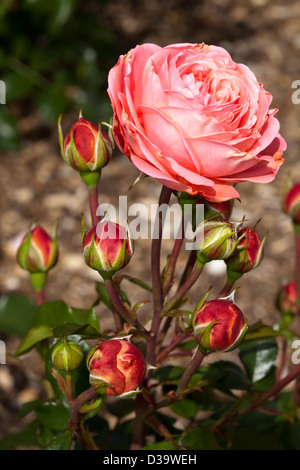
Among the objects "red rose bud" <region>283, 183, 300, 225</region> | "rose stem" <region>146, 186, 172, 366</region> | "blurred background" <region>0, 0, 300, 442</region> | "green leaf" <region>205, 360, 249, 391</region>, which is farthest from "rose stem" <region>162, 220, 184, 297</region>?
"blurred background" <region>0, 0, 300, 442</region>

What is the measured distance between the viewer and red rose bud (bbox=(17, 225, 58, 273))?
750 millimetres

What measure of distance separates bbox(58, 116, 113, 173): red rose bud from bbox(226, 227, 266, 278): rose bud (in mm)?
155

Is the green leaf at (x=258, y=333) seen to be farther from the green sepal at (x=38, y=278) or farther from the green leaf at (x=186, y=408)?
the green sepal at (x=38, y=278)

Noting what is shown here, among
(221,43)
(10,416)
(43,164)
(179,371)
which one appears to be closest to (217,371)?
(179,371)

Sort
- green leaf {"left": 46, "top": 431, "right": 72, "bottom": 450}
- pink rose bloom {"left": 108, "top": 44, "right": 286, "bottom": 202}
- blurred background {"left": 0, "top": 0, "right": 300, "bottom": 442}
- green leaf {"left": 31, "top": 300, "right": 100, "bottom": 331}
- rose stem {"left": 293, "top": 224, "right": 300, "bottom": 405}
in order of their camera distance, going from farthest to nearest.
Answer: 1. blurred background {"left": 0, "top": 0, "right": 300, "bottom": 442}
2. rose stem {"left": 293, "top": 224, "right": 300, "bottom": 405}
3. green leaf {"left": 31, "top": 300, "right": 100, "bottom": 331}
4. green leaf {"left": 46, "top": 431, "right": 72, "bottom": 450}
5. pink rose bloom {"left": 108, "top": 44, "right": 286, "bottom": 202}

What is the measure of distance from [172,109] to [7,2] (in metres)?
1.33

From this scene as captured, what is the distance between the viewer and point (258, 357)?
76 centimetres

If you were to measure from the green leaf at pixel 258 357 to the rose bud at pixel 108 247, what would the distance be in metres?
0.26

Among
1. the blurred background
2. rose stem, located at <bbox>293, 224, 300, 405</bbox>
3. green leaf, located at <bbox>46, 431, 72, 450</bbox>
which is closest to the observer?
green leaf, located at <bbox>46, 431, 72, 450</bbox>

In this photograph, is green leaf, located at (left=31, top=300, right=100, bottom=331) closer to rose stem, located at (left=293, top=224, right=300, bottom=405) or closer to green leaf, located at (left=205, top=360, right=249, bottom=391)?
green leaf, located at (left=205, top=360, right=249, bottom=391)

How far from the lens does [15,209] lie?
1.86 metres

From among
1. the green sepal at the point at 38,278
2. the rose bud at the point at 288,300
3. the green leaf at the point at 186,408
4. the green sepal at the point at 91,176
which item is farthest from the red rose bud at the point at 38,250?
the rose bud at the point at 288,300

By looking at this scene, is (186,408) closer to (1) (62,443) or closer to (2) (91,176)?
(1) (62,443)

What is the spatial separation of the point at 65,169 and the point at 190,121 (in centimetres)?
151
